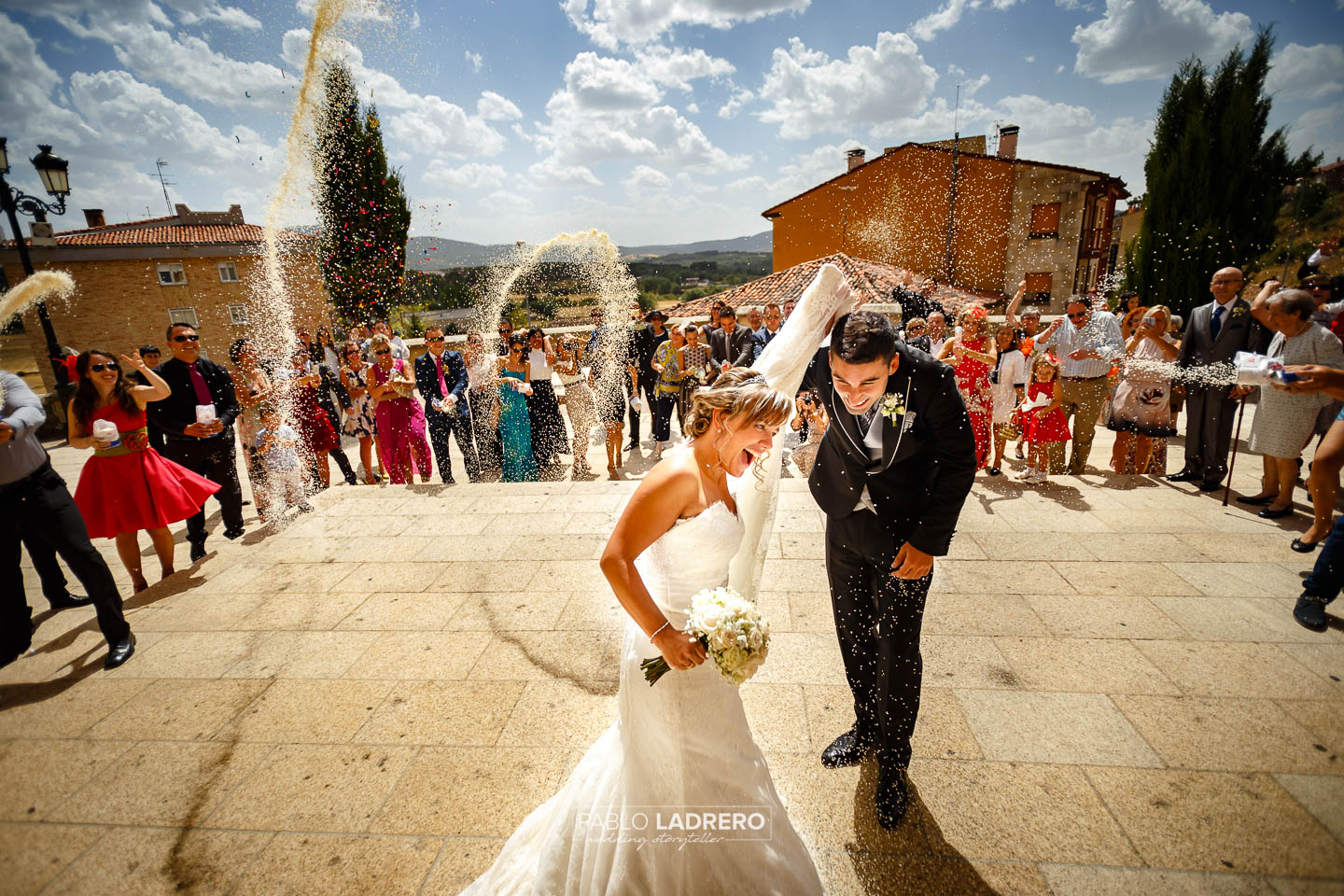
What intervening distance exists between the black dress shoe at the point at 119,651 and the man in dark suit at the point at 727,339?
23.6 feet

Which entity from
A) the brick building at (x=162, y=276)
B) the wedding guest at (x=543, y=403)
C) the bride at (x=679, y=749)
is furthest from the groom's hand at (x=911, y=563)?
the brick building at (x=162, y=276)

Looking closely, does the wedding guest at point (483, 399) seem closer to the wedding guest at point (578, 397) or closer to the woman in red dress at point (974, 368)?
the wedding guest at point (578, 397)

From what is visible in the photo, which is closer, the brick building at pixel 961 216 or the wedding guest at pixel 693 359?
the wedding guest at pixel 693 359

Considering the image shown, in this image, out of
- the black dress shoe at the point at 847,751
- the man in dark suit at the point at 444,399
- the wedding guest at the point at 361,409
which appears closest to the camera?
the black dress shoe at the point at 847,751

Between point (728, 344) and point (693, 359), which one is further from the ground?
point (728, 344)

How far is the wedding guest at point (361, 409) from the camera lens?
7750 mm

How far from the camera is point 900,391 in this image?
2.25 meters

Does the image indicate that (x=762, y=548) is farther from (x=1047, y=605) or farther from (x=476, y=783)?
(x=1047, y=605)

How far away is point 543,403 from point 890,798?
640cm

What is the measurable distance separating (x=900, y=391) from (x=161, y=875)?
3.77 meters

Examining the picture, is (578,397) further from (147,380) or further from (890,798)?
(890,798)

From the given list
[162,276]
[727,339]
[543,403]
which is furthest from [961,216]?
[162,276]

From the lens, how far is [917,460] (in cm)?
231

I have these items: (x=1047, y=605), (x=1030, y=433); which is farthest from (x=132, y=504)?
(x=1030, y=433)
